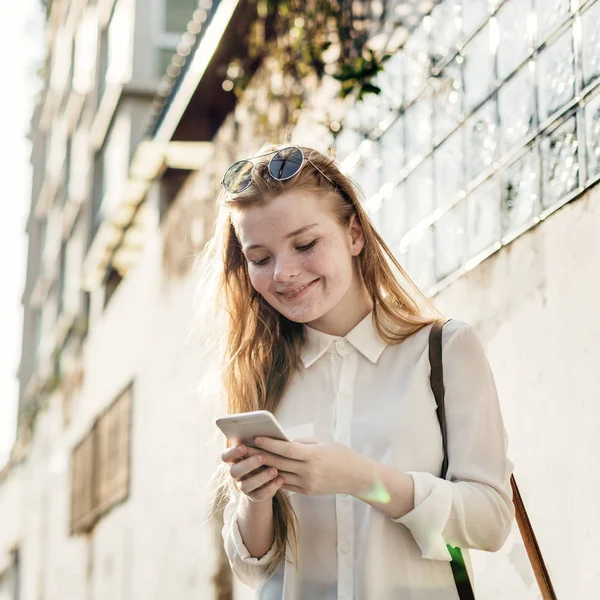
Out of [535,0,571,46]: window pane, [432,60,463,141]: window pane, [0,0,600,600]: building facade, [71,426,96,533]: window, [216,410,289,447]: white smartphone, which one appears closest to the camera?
[216,410,289,447]: white smartphone

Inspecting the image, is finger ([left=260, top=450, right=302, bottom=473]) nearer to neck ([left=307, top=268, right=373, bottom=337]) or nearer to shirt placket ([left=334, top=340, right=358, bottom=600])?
shirt placket ([left=334, top=340, right=358, bottom=600])

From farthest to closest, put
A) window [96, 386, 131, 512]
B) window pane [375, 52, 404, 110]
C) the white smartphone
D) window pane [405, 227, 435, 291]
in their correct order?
window [96, 386, 131, 512]
window pane [375, 52, 404, 110]
window pane [405, 227, 435, 291]
the white smartphone

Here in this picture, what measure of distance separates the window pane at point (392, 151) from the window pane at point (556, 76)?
1.20 meters

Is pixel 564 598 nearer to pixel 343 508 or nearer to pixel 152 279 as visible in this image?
pixel 343 508

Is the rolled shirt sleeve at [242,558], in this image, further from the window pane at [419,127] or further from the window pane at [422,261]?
the window pane at [419,127]

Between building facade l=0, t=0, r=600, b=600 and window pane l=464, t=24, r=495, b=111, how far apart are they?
1 centimetres

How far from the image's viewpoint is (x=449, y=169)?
4047 millimetres

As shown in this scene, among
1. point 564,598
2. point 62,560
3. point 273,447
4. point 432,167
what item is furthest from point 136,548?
point 273,447

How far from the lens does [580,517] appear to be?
2.89m

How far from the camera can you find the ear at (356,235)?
2.65 meters

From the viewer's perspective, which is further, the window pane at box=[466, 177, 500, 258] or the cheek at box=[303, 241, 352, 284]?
the window pane at box=[466, 177, 500, 258]

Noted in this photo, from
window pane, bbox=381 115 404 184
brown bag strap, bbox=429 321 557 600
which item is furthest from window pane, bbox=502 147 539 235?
brown bag strap, bbox=429 321 557 600

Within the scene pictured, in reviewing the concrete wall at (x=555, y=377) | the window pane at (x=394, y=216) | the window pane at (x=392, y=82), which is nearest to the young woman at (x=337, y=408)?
the concrete wall at (x=555, y=377)

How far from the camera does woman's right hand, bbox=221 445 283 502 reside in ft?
7.06
